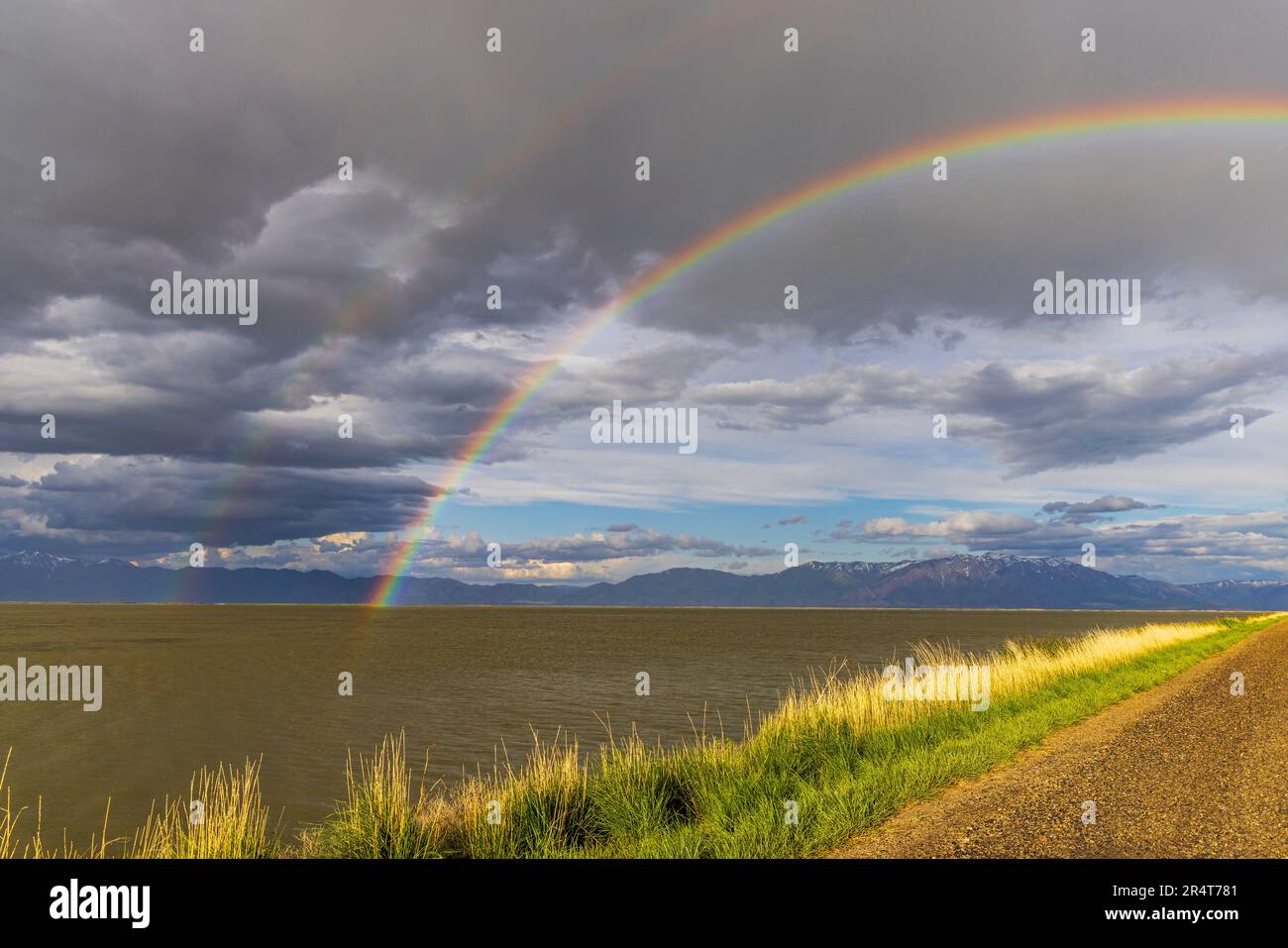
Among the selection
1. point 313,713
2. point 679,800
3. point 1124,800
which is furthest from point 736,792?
point 313,713

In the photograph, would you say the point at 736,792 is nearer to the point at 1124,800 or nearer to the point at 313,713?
the point at 1124,800

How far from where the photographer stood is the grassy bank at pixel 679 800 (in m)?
9.08

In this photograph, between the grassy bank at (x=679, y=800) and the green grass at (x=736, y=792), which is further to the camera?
the green grass at (x=736, y=792)

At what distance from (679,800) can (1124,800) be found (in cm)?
582

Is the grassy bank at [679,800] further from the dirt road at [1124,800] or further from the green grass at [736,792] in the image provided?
the dirt road at [1124,800]

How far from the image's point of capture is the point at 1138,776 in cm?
1102

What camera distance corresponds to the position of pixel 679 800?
37.9ft

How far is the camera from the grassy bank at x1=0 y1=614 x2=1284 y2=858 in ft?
29.8

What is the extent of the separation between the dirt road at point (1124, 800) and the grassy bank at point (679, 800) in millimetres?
601

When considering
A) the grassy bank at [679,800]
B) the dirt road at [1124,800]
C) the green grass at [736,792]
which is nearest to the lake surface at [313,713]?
the grassy bank at [679,800]
